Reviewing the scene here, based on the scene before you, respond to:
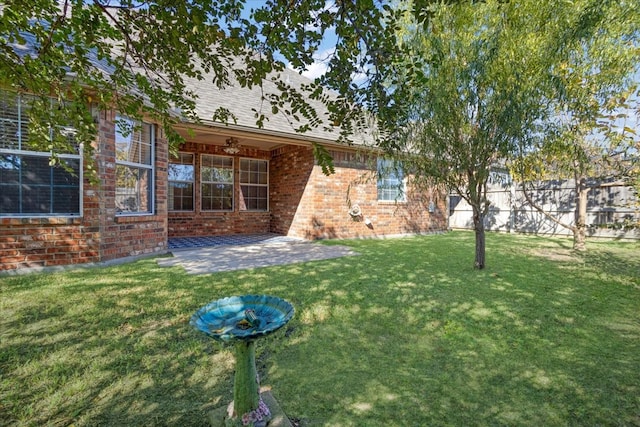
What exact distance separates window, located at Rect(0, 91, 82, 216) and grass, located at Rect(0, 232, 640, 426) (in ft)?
3.64

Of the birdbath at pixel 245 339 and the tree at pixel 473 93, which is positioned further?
the tree at pixel 473 93

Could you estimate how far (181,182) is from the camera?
9.52 m

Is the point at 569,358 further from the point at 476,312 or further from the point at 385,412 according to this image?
the point at 385,412

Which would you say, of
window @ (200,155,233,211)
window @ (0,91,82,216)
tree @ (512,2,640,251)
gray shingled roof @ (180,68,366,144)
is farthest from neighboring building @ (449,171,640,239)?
window @ (0,91,82,216)

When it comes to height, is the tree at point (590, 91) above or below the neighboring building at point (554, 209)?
above

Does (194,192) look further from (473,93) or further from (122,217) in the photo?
(473,93)

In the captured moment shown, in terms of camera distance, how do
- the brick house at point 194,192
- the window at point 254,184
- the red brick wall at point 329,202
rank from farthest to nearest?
the window at point 254,184 → the red brick wall at point 329,202 → the brick house at point 194,192

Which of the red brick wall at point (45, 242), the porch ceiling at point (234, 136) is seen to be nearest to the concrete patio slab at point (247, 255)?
the red brick wall at point (45, 242)

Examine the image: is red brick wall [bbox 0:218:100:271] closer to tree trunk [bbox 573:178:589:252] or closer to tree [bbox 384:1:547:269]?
tree [bbox 384:1:547:269]

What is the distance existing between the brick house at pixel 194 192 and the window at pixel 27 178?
0.01 m

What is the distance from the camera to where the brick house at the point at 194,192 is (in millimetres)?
4777

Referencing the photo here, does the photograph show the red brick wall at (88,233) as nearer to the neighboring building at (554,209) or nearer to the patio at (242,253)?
the patio at (242,253)

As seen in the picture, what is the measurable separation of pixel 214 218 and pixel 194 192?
1036 mm

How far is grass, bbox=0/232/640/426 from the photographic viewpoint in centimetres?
190
